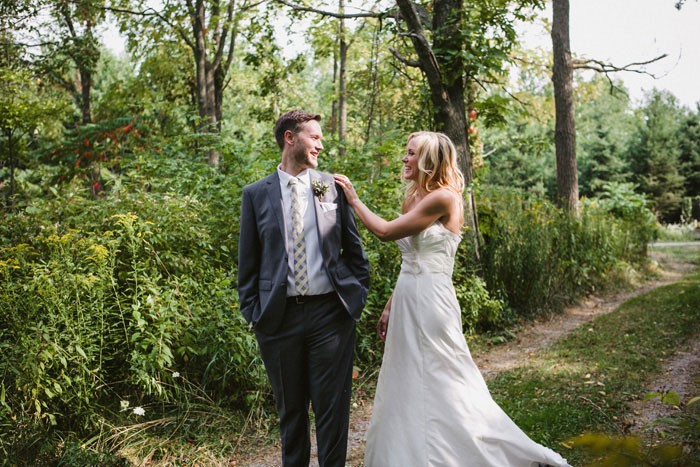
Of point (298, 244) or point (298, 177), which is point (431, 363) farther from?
point (298, 177)

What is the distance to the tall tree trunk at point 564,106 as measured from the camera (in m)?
12.6

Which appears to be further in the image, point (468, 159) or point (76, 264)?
point (468, 159)

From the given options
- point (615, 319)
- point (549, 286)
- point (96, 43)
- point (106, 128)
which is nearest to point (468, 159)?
point (549, 286)

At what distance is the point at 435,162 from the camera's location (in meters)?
3.34

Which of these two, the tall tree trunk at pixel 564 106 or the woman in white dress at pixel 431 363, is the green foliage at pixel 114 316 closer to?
the woman in white dress at pixel 431 363

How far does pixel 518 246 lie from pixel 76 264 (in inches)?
244

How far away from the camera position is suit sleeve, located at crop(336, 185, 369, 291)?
3146mm

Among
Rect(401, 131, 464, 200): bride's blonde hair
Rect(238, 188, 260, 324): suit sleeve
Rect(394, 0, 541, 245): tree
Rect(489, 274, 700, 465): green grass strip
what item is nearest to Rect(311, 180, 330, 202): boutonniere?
Rect(238, 188, 260, 324): suit sleeve

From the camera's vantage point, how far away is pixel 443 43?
7.32m

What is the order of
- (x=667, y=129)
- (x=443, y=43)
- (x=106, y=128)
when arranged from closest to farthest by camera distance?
1. (x=443, y=43)
2. (x=106, y=128)
3. (x=667, y=129)

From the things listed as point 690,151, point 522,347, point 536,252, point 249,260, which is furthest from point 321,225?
point 690,151

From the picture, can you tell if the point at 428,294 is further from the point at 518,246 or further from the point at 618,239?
the point at 618,239

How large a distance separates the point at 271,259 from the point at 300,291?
9.6 inches

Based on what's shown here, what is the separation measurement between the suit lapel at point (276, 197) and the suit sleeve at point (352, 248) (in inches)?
15.4
